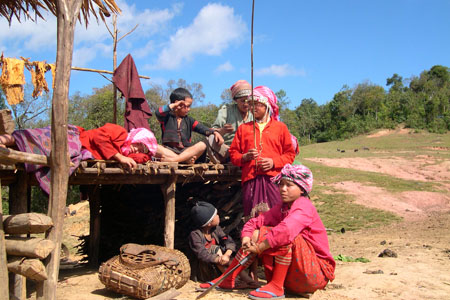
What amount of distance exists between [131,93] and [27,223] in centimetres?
301

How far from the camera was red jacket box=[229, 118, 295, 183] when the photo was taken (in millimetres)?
5152

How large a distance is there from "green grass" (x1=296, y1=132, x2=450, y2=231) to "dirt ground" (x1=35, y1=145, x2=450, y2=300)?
629mm

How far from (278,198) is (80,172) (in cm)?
230

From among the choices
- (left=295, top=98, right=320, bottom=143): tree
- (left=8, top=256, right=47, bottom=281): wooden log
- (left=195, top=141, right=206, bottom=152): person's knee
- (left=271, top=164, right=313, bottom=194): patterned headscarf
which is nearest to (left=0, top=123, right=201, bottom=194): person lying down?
(left=195, top=141, right=206, bottom=152): person's knee

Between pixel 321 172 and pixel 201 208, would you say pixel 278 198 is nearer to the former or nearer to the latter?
pixel 201 208

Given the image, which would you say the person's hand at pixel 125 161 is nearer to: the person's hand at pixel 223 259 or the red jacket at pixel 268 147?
the red jacket at pixel 268 147

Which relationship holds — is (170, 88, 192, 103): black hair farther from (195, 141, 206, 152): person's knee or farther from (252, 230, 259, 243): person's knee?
(252, 230, 259, 243): person's knee

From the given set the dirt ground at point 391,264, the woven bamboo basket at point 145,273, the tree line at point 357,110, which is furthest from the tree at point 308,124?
the woven bamboo basket at point 145,273

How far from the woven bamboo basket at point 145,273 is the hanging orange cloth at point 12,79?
243 cm

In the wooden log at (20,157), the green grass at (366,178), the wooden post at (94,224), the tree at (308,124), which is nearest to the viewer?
the wooden log at (20,157)

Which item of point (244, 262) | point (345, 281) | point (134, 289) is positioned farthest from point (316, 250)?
point (134, 289)

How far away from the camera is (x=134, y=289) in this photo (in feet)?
14.8

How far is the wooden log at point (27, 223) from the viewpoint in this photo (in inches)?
141

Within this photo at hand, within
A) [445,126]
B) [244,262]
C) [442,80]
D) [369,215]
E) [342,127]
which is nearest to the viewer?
[244,262]
